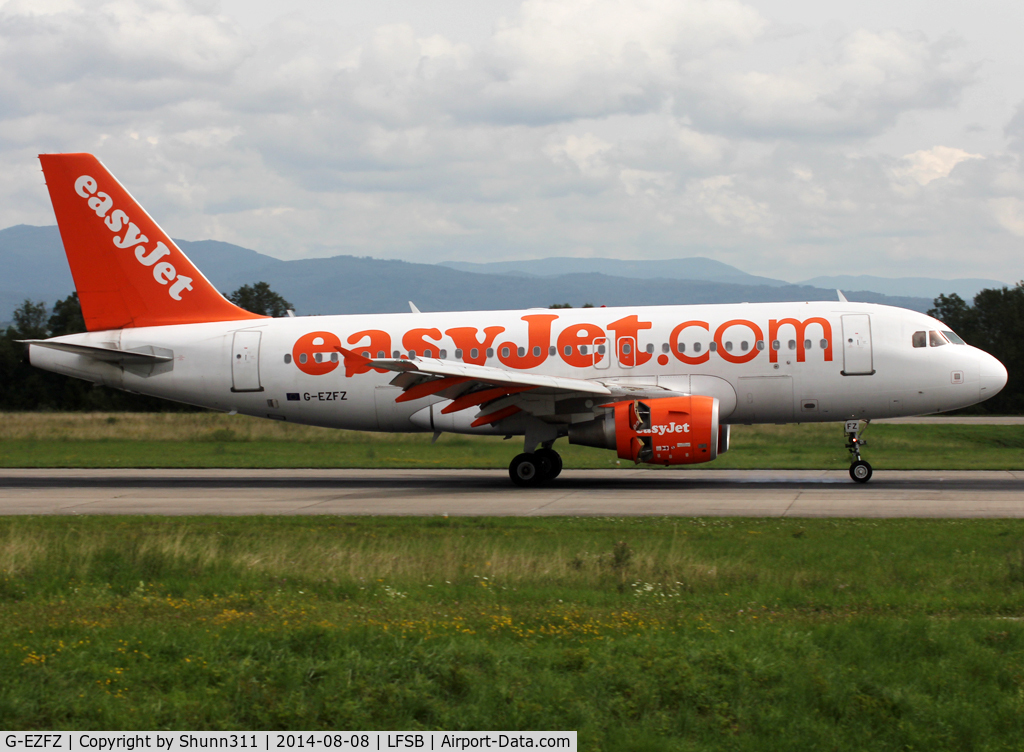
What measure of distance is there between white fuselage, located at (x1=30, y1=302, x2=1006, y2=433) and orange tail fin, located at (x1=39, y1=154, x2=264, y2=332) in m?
0.59

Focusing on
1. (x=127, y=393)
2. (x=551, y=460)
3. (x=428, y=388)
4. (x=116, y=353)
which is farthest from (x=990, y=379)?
(x=127, y=393)

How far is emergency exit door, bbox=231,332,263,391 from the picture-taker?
25.5 m

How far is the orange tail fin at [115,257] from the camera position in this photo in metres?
25.7

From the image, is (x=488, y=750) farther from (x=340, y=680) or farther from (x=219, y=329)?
(x=219, y=329)

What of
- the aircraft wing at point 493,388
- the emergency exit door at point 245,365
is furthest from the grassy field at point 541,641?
the emergency exit door at point 245,365

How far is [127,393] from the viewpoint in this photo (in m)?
51.6

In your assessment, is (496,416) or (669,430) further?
(496,416)

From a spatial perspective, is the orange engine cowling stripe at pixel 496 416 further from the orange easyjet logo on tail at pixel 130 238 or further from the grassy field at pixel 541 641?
the grassy field at pixel 541 641

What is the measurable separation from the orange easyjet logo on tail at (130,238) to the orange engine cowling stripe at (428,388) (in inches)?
304

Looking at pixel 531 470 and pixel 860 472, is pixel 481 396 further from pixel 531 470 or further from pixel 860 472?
pixel 860 472

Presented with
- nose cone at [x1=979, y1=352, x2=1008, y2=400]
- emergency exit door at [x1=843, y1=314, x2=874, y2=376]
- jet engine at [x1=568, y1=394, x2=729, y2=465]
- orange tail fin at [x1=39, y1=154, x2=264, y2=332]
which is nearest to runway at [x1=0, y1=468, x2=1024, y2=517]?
jet engine at [x1=568, y1=394, x2=729, y2=465]

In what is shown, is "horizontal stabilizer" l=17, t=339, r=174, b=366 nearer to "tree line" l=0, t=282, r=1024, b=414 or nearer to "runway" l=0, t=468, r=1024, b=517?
"runway" l=0, t=468, r=1024, b=517

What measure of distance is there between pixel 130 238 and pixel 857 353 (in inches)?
744

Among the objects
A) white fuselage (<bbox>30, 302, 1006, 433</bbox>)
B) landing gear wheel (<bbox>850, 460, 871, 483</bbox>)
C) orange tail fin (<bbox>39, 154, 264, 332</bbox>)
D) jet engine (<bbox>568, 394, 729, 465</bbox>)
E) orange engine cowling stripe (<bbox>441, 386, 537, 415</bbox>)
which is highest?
orange tail fin (<bbox>39, 154, 264, 332</bbox>)
